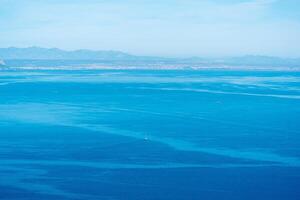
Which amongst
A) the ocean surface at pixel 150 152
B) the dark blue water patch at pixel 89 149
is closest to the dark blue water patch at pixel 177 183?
the ocean surface at pixel 150 152

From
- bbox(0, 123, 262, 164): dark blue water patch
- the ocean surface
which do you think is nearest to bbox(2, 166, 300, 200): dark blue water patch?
the ocean surface

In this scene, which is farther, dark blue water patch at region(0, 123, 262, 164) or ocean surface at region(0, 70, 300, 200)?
dark blue water patch at region(0, 123, 262, 164)

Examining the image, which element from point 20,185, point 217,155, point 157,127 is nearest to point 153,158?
point 217,155

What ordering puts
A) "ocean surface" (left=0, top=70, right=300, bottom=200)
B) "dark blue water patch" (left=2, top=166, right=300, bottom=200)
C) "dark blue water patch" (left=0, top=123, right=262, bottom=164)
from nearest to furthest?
"dark blue water patch" (left=2, top=166, right=300, bottom=200), "ocean surface" (left=0, top=70, right=300, bottom=200), "dark blue water patch" (left=0, top=123, right=262, bottom=164)

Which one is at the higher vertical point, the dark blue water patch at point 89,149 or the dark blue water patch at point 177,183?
the dark blue water patch at point 89,149

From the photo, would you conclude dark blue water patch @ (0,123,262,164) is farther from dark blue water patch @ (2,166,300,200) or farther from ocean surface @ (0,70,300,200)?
dark blue water patch @ (2,166,300,200)

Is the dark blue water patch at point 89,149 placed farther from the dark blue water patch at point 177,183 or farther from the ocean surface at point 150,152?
the dark blue water patch at point 177,183

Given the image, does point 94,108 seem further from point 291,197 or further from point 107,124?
point 291,197

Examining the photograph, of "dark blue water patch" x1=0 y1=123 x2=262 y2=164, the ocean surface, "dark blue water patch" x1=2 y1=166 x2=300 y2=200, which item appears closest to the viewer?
"dark blue water patch" x1=2 y1=166 x2=300 y2=200

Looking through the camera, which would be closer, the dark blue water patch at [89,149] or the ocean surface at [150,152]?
the ocean surface at [150,152]
